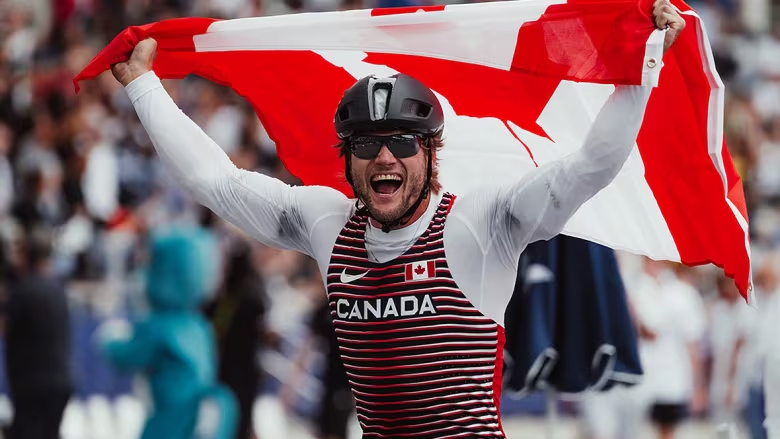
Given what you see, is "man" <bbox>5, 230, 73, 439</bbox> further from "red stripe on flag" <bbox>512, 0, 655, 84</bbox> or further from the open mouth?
the open mouth

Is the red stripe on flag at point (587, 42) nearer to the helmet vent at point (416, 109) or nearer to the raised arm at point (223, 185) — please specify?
the helmet vent at point (416, 109)

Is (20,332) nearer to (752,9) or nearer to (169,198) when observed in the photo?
(169,198)

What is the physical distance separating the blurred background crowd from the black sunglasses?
4.53 meters

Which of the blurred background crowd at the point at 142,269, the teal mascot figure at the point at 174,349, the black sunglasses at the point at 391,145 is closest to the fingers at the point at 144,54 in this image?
the black sunglasses at the point at 391,145

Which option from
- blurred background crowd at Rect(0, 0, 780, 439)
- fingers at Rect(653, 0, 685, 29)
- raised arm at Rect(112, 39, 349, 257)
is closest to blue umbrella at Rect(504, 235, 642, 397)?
blurred background crowd at Rect(0, 0, 780, 439)

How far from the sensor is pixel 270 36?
5.57 metres

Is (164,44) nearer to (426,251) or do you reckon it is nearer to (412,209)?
(412,209)

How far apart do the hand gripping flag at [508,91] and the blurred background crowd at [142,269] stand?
11.7 ft

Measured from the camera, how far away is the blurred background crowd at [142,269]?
11086mm

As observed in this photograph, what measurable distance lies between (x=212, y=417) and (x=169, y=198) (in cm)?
587

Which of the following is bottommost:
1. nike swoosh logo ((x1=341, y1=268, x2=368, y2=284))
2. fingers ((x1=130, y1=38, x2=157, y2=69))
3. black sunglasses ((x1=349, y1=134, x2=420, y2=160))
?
nike swoosh logo ((x1=341, y1=268, x2=368, y2=284))

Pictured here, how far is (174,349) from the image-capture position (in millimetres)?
9180

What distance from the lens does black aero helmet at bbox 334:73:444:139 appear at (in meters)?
4.67

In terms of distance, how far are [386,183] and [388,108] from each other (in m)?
0.24
